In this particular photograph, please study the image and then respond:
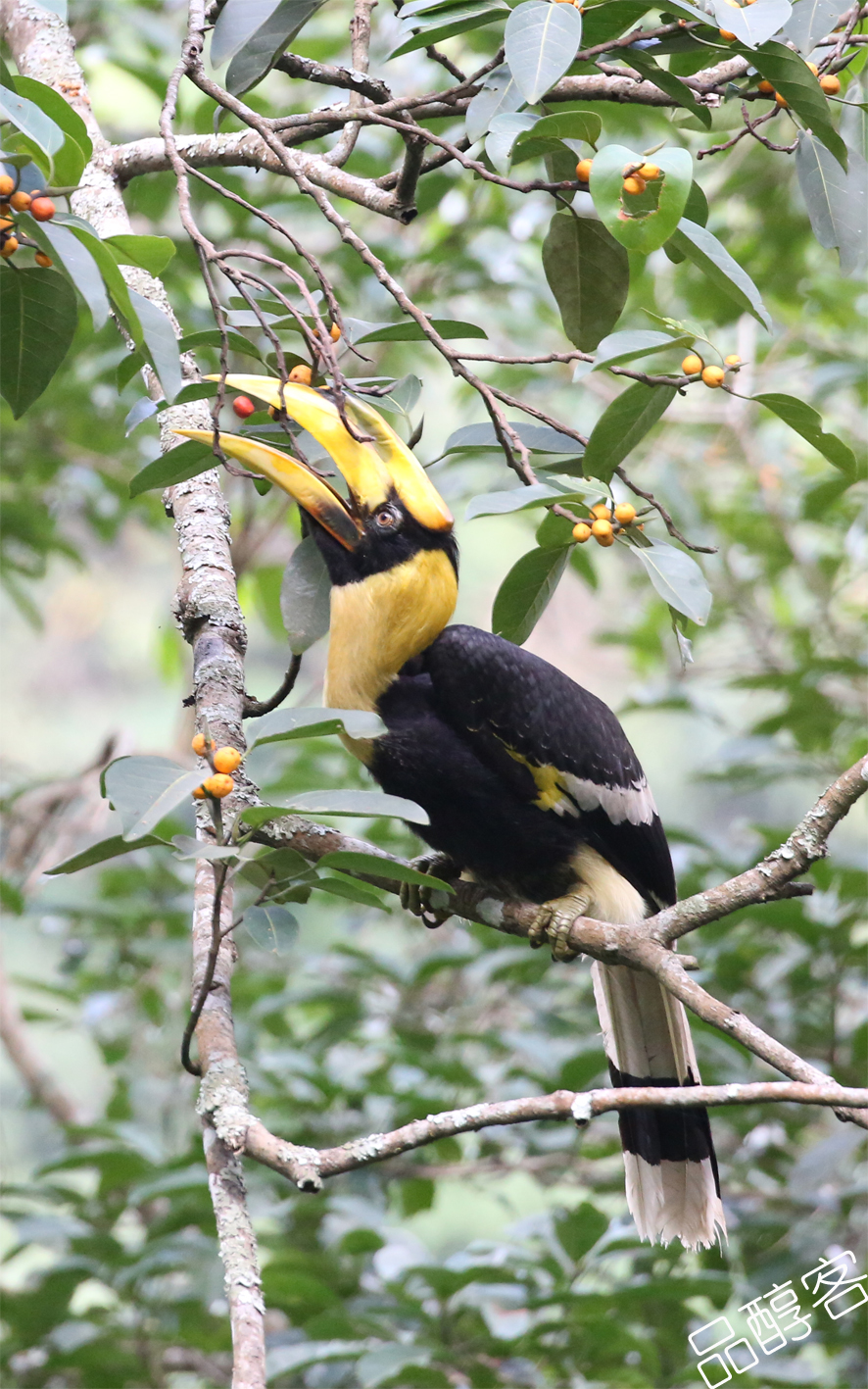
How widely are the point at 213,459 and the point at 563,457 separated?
48cm

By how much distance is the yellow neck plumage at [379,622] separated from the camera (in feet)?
6.28

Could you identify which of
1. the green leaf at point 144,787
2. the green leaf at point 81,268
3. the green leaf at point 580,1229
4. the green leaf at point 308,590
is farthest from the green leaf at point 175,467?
the green leaf at point 580,1229

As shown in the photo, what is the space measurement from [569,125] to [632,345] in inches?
11.8

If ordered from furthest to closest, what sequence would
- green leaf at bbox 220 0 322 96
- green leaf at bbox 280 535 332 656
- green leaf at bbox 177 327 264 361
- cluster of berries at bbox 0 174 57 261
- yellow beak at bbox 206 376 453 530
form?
green leaf at bbox 280 535 332 656, yellow beak at bbox 206 376 453 530, green leaf at bbox 177 327 264 361, green leaf at bbox 220 0 322 96, cluster of berries at bbox 0 174 57 261

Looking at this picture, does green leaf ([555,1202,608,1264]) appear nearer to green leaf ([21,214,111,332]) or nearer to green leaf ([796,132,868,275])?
green leaf ([796,132,868,275])

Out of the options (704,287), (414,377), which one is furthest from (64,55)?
(704,287)

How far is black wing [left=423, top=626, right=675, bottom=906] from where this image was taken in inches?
77.7

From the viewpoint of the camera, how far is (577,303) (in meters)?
1.77

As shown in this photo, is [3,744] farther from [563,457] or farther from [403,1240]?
[563,457]

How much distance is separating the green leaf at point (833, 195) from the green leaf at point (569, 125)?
13.8 inches

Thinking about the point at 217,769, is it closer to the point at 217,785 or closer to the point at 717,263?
the point at 217,785
